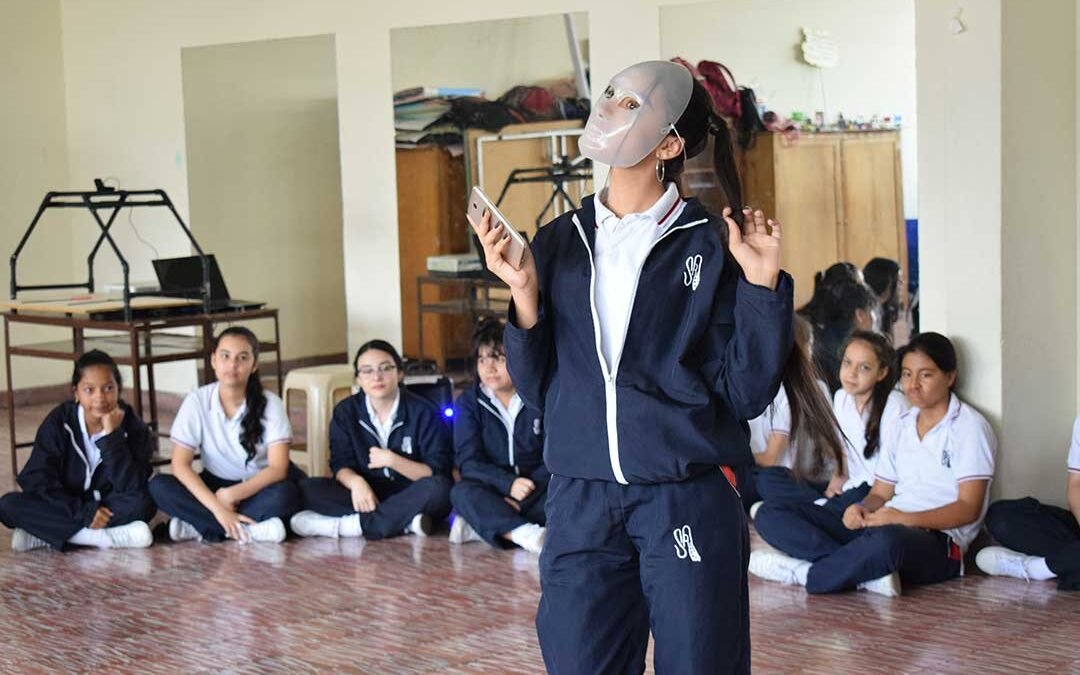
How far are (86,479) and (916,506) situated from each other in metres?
2.84

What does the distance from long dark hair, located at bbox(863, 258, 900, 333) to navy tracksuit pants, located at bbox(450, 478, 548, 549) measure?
5.99ft

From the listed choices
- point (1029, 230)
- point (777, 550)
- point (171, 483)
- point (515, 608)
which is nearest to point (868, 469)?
point (777, 550)

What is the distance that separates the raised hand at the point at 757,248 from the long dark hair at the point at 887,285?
399 cm

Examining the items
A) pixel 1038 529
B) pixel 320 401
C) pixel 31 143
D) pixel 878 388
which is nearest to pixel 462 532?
pixel 320 401

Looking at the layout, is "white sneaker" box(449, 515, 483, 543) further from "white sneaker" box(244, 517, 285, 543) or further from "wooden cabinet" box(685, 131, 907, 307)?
"wooden cabinet" box(685, 131, 907, 307)

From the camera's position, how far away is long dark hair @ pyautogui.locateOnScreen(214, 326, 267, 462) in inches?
198

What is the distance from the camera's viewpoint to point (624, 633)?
6.73ft

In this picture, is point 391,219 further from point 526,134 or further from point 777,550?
point 777,550

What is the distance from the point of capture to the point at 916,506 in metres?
4.30

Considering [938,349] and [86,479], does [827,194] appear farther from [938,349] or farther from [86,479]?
[86,479]

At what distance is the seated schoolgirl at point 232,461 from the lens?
4.97 meters

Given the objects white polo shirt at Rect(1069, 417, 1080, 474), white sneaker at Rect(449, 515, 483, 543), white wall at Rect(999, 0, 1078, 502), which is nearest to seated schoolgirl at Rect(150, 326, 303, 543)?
white sneaker at Rect(449, 515, 483, 543)

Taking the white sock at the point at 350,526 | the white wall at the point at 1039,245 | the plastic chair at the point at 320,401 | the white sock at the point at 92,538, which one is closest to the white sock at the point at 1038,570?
the white wall at the point at 1039,245

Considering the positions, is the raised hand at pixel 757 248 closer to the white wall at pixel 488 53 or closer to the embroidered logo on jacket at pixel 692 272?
the embroidered logo on jacket at pixel 692 272
